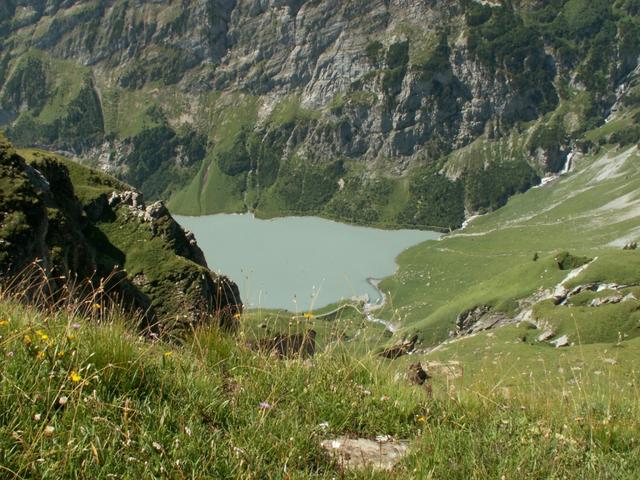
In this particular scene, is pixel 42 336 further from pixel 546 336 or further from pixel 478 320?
pixel 478 320

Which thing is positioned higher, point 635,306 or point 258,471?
point 258,471

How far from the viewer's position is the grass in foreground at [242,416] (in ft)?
14.2

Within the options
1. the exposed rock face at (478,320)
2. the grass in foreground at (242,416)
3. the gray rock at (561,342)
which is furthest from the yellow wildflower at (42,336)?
the exposed rock face at (478,320)

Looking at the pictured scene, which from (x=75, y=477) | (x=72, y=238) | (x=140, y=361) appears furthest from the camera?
(x=72, y=238)

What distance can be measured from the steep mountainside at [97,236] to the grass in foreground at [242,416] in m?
23.1

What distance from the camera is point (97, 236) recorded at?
57312 millimetres

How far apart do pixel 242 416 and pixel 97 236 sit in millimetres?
56457

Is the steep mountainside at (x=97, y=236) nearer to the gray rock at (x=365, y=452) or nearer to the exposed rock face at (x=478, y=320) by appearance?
the gray rock at (x=365, y=452)

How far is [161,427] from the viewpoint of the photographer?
467cm

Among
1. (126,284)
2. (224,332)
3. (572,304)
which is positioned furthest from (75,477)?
(572,304)

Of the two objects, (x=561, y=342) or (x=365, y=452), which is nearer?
(x=365, y=452)

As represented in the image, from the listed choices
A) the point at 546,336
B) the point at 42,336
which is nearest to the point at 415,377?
the point at 42,336

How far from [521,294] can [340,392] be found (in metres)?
80.2

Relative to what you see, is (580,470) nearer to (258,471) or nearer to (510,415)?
(510,415)
